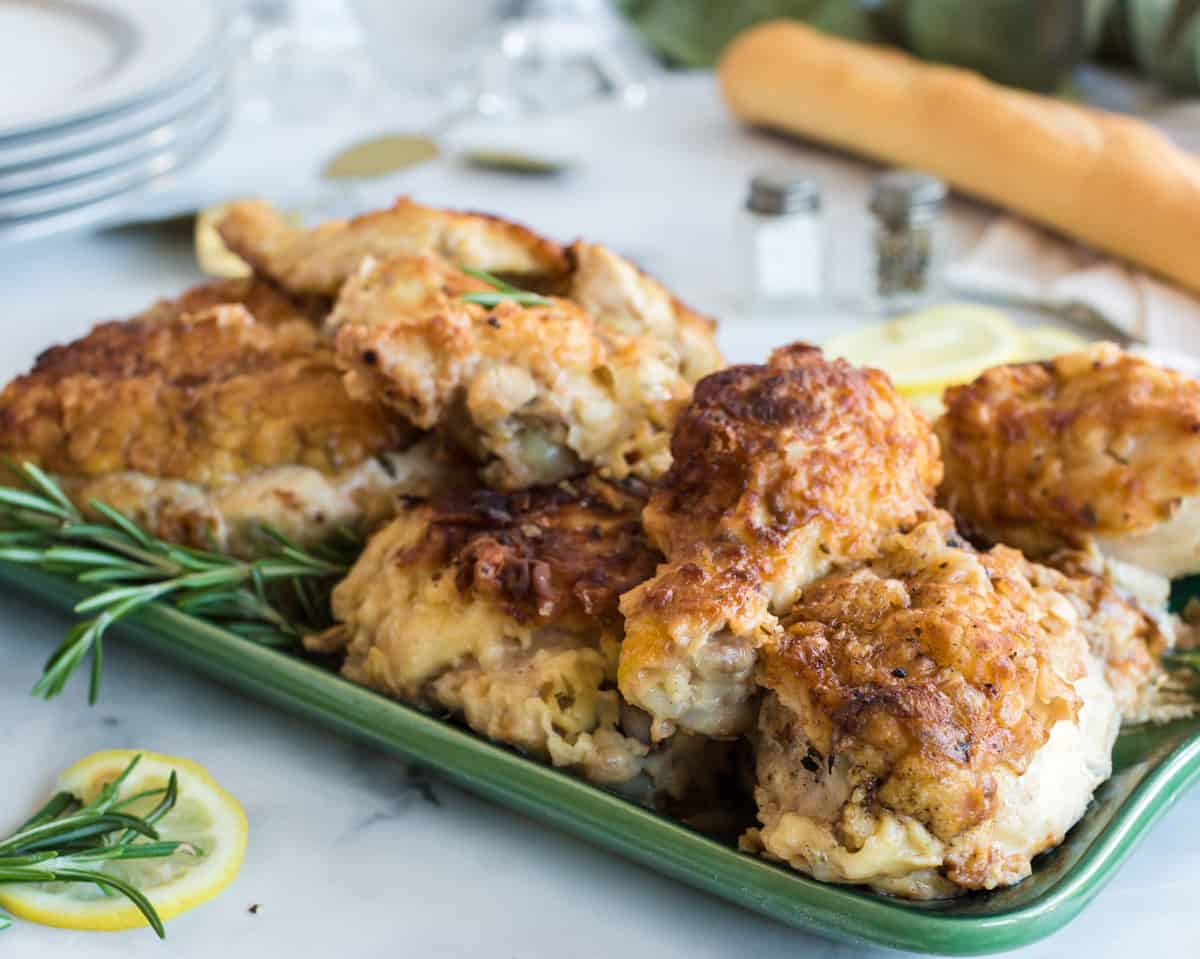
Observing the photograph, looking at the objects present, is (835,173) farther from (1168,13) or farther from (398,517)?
(398,517)

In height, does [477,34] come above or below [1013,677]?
below

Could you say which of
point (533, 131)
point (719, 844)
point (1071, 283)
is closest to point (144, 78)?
point (533, 131)

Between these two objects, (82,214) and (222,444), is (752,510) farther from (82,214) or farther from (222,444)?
(82,214)

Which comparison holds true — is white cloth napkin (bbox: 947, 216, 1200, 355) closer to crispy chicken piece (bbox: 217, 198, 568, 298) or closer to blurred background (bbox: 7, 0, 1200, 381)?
blurred background (bbox: 7, 0, 1200, 381)

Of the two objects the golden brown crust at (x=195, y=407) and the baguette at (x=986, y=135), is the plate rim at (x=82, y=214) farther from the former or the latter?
the baguette at (x=986, y=135)

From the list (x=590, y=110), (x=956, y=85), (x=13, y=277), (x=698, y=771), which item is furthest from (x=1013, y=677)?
(x=590, y=110)

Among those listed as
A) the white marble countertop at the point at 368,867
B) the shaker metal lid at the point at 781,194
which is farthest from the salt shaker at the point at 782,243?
the white marble countertop at the point at 368,867
